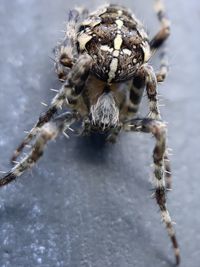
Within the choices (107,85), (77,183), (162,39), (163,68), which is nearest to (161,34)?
(162,39)

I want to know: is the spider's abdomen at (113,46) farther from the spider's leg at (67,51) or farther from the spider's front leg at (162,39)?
the spider's front leg at (162,39)

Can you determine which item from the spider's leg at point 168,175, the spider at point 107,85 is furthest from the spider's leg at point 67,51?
the spider's leg at point 168,175

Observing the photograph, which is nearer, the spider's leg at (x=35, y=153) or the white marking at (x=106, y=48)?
the spider's leg at (x=35, y=153)

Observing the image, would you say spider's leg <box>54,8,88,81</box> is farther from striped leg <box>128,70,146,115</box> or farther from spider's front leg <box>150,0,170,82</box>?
spider's front leg <box>150,0,170,82</box>

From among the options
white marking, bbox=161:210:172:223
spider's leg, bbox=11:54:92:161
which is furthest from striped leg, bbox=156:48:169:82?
white marking, bbox=161:210:172:223

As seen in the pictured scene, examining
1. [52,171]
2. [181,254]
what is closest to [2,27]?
[52,171]

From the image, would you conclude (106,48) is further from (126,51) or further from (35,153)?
(35,153)

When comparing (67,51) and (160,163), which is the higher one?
(67,51)
